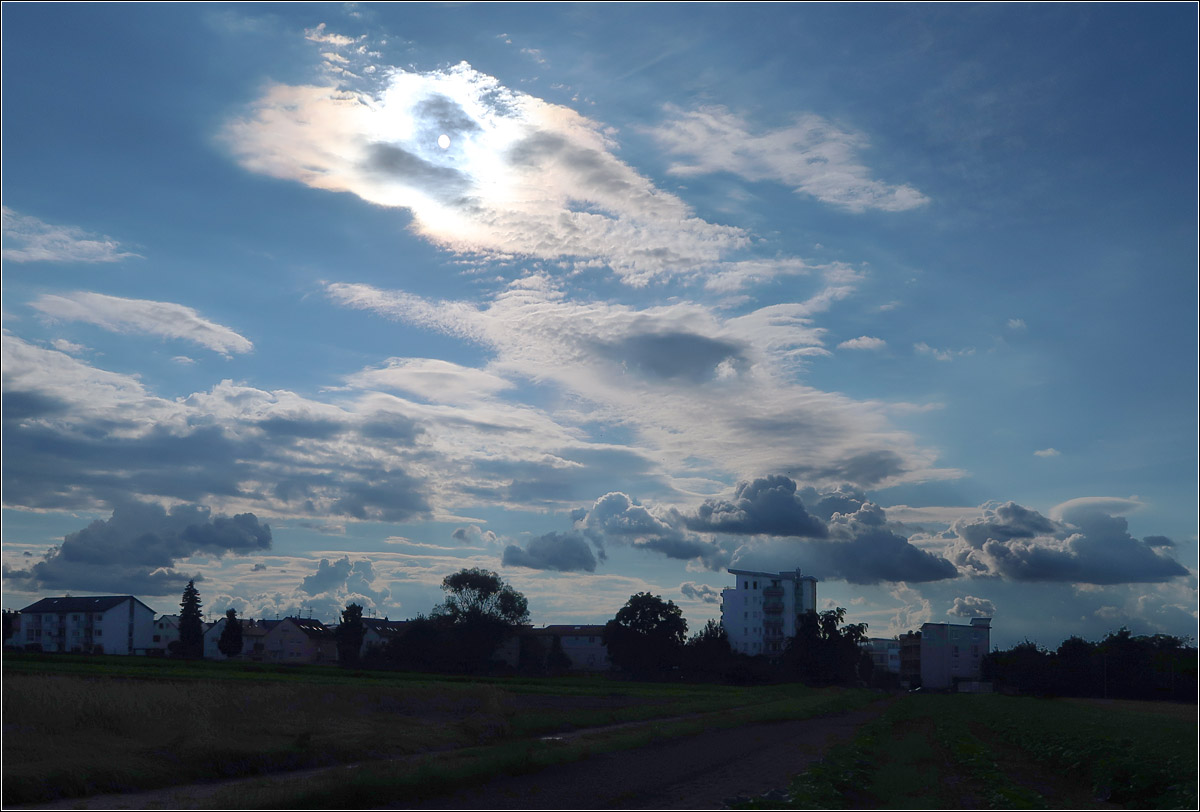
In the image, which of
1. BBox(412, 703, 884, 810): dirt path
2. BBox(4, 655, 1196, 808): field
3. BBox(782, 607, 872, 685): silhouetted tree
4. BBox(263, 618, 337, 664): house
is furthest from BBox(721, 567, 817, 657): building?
BBox(412, 703, 884, 810): dirt path

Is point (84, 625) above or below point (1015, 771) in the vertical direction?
below

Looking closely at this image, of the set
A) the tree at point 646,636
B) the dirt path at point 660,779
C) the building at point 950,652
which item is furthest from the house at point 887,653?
the dirt path at point 660,779

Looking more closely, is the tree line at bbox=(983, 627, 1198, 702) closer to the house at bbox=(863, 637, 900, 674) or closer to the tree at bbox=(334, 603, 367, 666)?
the house at bbox=(863, 637, 900, 674)

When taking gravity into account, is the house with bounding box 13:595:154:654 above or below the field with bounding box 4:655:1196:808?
below

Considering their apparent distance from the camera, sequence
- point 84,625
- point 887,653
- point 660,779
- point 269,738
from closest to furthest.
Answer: point 660,779 → point 269,738 → point 84,625 → point 887,653

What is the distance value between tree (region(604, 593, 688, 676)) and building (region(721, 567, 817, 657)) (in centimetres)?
1821

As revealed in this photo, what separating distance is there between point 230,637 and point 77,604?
19830 mm

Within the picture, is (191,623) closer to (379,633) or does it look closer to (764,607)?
(379,633)

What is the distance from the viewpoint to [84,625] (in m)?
117

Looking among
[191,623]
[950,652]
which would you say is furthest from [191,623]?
[950,652]

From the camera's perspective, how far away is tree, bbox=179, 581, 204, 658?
Result: 121250 mm

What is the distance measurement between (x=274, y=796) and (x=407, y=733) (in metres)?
13.8

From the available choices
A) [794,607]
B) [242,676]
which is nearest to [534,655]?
→ [794,607]

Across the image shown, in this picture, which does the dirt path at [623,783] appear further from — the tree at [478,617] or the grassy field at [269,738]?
the tree at [478,617]
